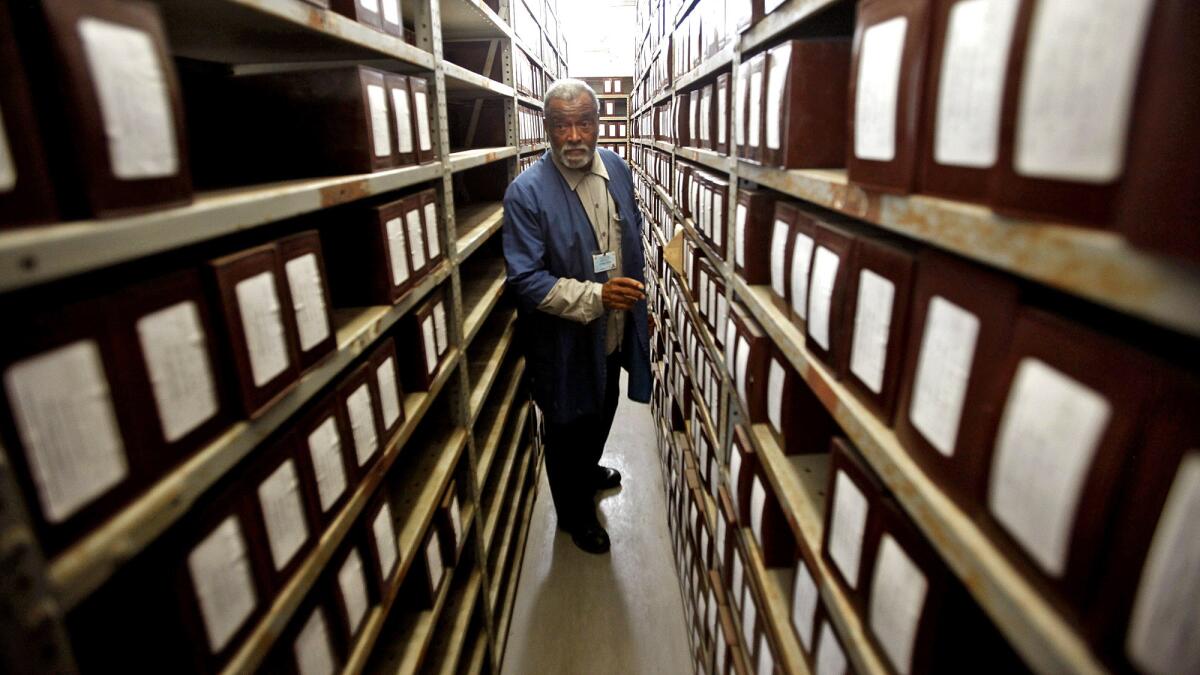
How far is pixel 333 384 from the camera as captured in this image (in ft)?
3.46

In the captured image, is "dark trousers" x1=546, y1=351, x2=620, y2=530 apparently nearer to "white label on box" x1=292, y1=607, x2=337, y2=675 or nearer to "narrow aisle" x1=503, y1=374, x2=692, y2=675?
"narrow aisle" x1=503, y1=374, x2=692, y2=675

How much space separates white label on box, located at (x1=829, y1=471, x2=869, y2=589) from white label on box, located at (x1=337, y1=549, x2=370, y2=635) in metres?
0.80

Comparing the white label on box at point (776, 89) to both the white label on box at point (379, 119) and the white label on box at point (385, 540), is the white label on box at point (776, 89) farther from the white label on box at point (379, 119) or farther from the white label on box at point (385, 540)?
the white label on box at point (385, 540)

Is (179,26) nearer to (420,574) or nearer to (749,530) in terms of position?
(420,574)

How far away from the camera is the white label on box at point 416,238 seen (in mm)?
1316

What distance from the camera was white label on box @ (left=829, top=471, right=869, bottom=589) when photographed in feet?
2.62

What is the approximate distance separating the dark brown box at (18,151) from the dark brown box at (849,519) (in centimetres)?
90

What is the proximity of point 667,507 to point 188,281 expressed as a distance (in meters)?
2.57

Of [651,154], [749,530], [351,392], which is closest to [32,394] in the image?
[351,392]

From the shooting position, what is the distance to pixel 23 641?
43 cm

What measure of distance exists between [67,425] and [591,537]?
92.0 inches

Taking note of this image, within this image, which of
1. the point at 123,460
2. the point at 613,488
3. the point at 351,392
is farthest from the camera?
the point at 613,488

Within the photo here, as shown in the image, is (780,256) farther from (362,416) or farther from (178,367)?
(178,367)

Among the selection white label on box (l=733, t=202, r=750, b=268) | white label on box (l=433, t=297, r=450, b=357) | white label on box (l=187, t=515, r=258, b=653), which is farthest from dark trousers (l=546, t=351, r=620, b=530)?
white label on box (l=187, t=515, r=258, b=653)
